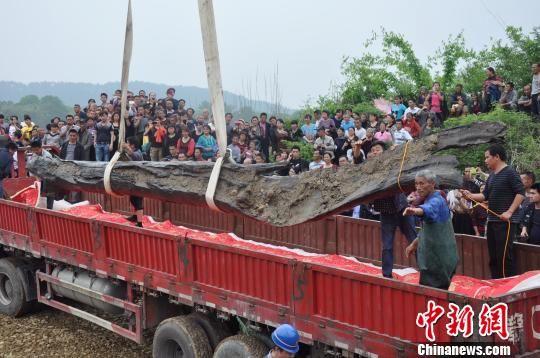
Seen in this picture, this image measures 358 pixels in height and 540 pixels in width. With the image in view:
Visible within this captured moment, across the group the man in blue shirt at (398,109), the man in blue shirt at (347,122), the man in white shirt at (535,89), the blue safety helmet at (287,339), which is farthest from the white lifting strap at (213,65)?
the man in blue shirt at (398,109)

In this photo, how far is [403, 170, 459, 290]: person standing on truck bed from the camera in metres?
4.05

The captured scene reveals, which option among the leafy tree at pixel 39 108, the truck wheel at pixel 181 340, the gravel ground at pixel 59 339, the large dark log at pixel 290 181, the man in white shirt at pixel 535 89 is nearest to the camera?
the large dark log at pixel 290 181

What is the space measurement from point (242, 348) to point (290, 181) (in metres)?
1.58

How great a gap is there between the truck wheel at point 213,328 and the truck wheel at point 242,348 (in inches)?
11.6

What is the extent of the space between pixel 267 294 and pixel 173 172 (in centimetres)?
211

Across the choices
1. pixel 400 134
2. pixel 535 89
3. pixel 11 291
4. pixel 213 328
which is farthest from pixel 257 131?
pixel 213 328

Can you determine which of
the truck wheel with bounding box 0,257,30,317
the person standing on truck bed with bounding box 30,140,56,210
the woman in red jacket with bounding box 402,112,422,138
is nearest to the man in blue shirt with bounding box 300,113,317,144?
the woman in red jacket with bounding box 402,112,422,138

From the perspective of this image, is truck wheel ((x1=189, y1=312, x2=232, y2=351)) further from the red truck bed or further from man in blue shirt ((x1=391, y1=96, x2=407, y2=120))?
man in blue shirt ((x1=391, y1=96, x2=407, y2=120))

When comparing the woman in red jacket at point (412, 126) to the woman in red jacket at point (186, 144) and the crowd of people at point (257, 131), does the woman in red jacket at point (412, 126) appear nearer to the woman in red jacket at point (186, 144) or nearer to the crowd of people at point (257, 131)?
the crowd of people at point (257, 131)

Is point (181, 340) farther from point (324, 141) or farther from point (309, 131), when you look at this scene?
point (309, 131)

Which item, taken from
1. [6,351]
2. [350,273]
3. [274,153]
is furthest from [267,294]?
[274,153]

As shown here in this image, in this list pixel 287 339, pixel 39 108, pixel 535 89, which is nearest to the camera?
pixel 287 339

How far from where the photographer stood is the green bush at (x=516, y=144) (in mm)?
9719

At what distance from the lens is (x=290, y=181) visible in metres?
5.47
